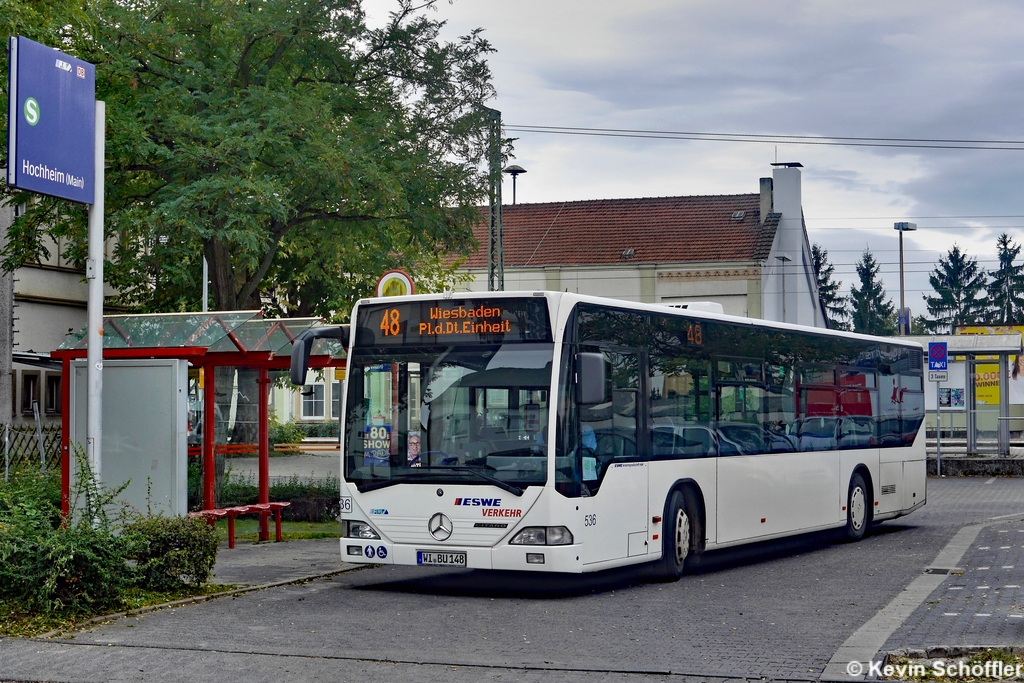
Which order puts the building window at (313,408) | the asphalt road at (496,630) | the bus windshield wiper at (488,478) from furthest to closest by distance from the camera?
the building window at (313,408)
the bus windshield wiper at (488,478)
the asphalt road at (496,630)

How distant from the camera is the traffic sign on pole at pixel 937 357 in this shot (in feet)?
109

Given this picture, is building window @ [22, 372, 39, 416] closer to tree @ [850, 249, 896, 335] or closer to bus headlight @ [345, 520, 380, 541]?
bus headlight @ [345, 520, 380, 541]

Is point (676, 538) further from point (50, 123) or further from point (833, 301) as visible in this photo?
point (833, 301)

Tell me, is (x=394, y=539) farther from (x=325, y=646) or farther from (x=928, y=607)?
(x=928, y=607)

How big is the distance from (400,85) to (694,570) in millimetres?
9305

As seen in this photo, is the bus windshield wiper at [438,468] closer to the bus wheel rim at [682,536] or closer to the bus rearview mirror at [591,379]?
the bus rearview mirror at [591,379]

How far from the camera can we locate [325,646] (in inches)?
386

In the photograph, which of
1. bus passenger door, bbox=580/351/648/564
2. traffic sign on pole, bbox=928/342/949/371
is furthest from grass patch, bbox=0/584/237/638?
traffic sign on pole, bbox=928/342/949/371

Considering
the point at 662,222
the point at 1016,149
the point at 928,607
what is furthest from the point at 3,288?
the point at 662,222

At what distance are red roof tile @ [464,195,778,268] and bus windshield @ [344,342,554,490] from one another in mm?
42560

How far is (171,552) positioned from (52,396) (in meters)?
15.5

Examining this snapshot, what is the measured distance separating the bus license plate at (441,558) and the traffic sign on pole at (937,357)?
23.3 metres

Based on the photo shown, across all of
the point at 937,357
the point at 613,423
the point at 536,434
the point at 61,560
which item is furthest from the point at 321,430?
the point at 61,560

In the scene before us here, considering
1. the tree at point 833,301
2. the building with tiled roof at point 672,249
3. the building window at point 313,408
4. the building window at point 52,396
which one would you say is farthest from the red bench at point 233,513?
the tree at point 833,301
